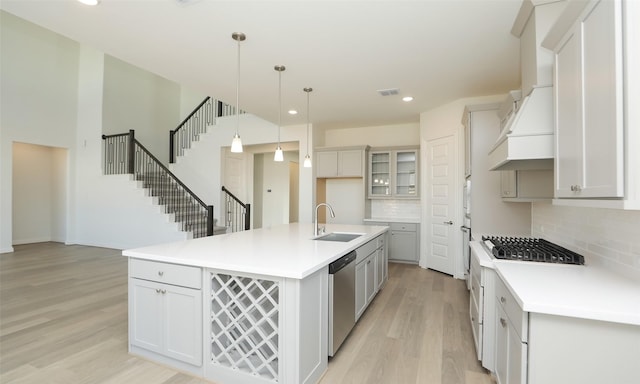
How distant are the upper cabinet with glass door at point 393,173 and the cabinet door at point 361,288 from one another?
9.99 feet

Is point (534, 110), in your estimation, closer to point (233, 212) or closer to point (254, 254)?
point (254, 254)

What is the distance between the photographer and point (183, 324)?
7.03 feet

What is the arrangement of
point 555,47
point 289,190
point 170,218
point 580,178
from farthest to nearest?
point 289,190 < point 170,218 < point 555,47 < point 580,178

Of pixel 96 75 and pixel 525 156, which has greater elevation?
pixel 96 75

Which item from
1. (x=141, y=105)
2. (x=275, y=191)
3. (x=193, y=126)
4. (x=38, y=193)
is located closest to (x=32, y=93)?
(x=141, y=105)

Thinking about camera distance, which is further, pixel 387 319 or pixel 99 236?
pixel 99 236

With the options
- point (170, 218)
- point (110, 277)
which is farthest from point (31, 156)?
point (110, 277)

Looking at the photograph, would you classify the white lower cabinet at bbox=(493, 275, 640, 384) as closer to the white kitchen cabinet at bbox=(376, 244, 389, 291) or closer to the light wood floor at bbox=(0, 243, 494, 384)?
the light wood floor at bbox=(0, 243, 494, 384)

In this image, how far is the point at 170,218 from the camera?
21.4 ft

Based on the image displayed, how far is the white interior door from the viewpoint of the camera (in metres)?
4.93

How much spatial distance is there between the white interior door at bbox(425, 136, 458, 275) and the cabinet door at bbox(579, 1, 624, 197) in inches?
138

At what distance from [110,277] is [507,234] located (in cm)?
536

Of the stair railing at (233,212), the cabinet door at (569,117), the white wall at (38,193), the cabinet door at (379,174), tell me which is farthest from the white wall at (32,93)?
the cabinet door at (569,117)

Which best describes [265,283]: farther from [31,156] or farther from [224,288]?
[31,156]
